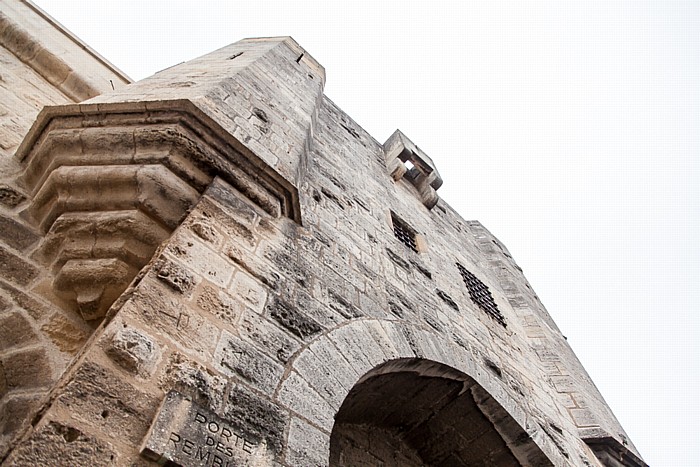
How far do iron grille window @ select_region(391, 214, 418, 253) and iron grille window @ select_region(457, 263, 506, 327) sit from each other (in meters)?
0.94

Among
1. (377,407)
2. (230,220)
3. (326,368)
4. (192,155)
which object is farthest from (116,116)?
(377,407)

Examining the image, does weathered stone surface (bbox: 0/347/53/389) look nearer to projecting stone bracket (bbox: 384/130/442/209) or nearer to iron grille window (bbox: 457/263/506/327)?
iron grille window (bbox: 457/263/506/327)

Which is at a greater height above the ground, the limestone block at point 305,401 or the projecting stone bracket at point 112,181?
the projecting stone bracket at point 112,181

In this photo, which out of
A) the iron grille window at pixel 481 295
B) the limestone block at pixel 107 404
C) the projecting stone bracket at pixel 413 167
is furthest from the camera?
the projecting stone bracket at pixel 413 167

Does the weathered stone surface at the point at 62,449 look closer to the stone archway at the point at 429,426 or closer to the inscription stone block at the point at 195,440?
the inscription stone block at the point at 195,440

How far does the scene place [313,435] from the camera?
6.42 feet

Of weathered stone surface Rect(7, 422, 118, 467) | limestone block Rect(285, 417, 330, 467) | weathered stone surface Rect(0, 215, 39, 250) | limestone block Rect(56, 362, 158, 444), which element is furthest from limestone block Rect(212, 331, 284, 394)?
weathered stone surface Rect(0, 215, 39, 250)

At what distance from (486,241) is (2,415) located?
9.33m

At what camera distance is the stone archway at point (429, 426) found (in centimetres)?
337

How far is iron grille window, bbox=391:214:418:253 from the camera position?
5307 millimetres

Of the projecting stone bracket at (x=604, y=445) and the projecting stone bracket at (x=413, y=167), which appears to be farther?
the projecting stone bracket at (x=413, y=167)

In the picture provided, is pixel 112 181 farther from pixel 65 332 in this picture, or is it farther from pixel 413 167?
pixel 413 167

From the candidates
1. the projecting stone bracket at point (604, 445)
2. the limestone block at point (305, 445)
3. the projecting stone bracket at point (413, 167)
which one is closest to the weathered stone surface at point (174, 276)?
the limestone block at point (305, 445)

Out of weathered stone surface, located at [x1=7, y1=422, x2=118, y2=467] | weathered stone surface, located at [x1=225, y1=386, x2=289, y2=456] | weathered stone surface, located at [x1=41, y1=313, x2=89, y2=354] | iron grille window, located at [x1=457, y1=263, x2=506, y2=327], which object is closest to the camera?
weathered stone surface, located at [x1=7, y1=422, x2=118, y2=467]
